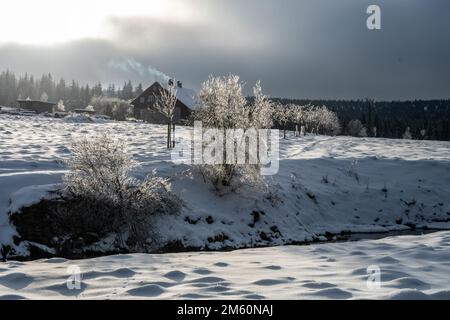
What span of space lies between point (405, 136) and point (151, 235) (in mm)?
104059

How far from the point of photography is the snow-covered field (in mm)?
8555

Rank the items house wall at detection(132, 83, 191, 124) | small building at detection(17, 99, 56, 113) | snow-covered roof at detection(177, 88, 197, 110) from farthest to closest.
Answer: small building at detection(17, 99, 56, 113) < snow-covered roof at detection(177, 88, 197, 110) < house wall at detection(132, 83, 191, 124)

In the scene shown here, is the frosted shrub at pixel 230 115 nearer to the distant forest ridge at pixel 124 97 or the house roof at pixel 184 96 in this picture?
the house roof at pixel 184 96

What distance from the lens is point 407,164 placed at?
37719 mm

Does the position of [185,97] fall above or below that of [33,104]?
above

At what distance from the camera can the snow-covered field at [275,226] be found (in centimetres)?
855

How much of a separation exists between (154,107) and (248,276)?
66.0 metres

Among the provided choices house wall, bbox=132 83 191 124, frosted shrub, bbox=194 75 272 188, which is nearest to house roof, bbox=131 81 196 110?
house wall, bbox=132 83 191 124

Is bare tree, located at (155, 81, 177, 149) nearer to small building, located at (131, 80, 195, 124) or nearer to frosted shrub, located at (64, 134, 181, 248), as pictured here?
frosted shrub, located at (64, 134, 181, 248)

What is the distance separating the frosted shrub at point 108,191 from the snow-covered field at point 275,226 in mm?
1400

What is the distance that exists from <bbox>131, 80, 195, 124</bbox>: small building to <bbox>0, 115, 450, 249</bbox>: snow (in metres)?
35.5

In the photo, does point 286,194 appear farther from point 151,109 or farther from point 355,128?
point 355,128

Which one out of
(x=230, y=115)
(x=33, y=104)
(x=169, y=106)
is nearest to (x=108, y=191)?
(x=230, y=115)

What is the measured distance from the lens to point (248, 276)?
9672mm
